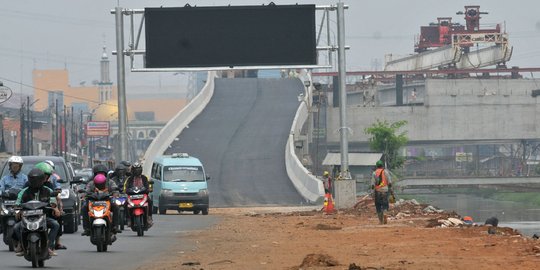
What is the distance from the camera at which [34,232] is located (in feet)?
60.9

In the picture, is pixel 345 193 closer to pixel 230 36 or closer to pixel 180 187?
pixel 180 187

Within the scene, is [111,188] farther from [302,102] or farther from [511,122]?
[511,122]

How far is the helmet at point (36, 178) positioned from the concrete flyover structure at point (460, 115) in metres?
112

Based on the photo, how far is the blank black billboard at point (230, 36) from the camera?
5106cm

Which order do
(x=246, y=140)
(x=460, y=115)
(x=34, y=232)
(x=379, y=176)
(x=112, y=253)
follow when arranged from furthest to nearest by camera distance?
→ (x=460, y=115)
(x=246, y=140)
(x=379, y=176)
(x=112, y=253)
(x=34, y=232)

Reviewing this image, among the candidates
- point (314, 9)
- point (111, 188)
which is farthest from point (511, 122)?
point (111, 188)

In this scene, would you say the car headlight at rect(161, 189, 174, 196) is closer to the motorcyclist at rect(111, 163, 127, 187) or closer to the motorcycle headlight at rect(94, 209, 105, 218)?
the motorcyclist at rect(111, 163, 127, 187)

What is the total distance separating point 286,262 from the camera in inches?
782

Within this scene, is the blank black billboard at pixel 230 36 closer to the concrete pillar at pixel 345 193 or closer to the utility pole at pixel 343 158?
the utility pole at pixel 343 158

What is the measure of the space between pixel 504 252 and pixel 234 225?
1777 cm

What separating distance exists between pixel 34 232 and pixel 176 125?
80.5 metres


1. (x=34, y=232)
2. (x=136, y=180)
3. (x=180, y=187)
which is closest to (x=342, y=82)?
(x=180, y=187)

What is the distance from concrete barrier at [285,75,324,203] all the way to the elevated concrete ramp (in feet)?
1.74

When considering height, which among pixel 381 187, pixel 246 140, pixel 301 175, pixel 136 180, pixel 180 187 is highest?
pixel 246 140
